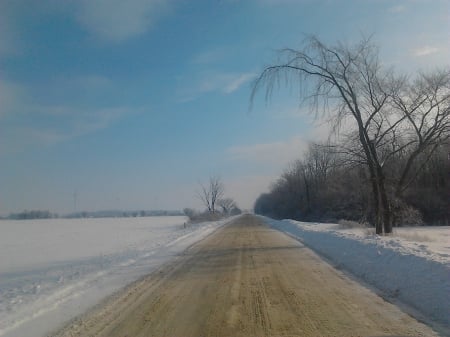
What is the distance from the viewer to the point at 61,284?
11344mm

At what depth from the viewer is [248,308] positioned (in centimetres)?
768

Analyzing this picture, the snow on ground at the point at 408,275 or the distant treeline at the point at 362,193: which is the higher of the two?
the distant treeline at the point at 362,193

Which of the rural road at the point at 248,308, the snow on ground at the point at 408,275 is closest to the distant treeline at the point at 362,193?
the snow on ground at the point at 408,275

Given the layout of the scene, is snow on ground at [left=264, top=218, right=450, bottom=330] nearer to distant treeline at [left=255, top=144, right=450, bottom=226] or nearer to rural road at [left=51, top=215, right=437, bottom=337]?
rural road at [left=51, top=215, right=437, bottom=337]

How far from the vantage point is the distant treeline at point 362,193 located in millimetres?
26203

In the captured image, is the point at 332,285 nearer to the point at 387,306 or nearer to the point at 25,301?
the point at 387,306

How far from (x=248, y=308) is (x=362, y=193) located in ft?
97.5

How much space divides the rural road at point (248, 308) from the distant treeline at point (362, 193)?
13393mm

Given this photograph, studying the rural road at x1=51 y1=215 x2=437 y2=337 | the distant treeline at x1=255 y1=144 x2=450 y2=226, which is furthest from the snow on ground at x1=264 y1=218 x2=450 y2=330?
the distant treeline at x1=255 y1=144 x2=450 y2=226

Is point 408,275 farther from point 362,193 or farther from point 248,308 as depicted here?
point 362,193

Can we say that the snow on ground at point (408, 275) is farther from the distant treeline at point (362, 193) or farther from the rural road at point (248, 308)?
the distant treeline at point (362, 193)

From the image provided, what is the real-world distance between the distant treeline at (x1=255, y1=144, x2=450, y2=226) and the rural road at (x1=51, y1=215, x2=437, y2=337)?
1339 cm

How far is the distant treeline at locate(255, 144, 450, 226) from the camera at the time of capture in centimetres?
2620

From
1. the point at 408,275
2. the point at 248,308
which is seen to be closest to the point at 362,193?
the point at 408,275
